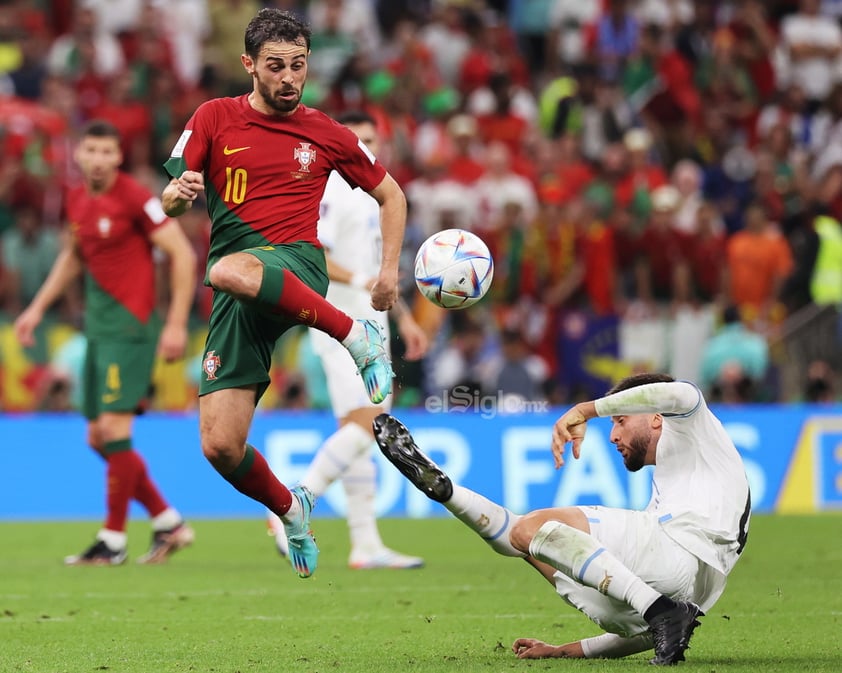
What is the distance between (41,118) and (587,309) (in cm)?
660

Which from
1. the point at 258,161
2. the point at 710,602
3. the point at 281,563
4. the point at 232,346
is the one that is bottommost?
the point at 281,563

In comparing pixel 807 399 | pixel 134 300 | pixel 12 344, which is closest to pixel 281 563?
pixel 134 300

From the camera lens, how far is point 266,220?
23.4 feet

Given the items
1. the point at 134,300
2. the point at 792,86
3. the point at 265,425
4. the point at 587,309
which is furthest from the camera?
the point at 792,86

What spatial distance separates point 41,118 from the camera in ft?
57.9

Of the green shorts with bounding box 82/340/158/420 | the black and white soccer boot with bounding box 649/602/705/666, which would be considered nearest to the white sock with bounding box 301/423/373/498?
the green shorts with bounding box 82/340/158/420

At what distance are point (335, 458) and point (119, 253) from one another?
217 centimetres

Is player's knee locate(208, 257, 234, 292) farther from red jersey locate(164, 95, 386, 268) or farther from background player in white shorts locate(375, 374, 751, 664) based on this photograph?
background player in white shorts locate(375, 374, 751, 664)

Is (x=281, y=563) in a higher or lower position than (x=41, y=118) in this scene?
lower

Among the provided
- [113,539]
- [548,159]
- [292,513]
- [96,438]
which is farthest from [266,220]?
[548,159]

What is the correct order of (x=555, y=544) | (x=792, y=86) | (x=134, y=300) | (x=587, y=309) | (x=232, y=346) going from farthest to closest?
(x=792, y=86), (x=587, y=309), (x=134, y=300), (x=232, y=346), (x=555, y=544)

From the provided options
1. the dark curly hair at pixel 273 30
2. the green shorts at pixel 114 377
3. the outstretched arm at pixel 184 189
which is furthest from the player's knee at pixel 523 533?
the green shorts at pixel 114 377

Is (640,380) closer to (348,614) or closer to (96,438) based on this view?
(348,614)

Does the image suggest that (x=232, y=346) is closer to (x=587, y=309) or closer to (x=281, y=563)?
(x=281, y=563)
